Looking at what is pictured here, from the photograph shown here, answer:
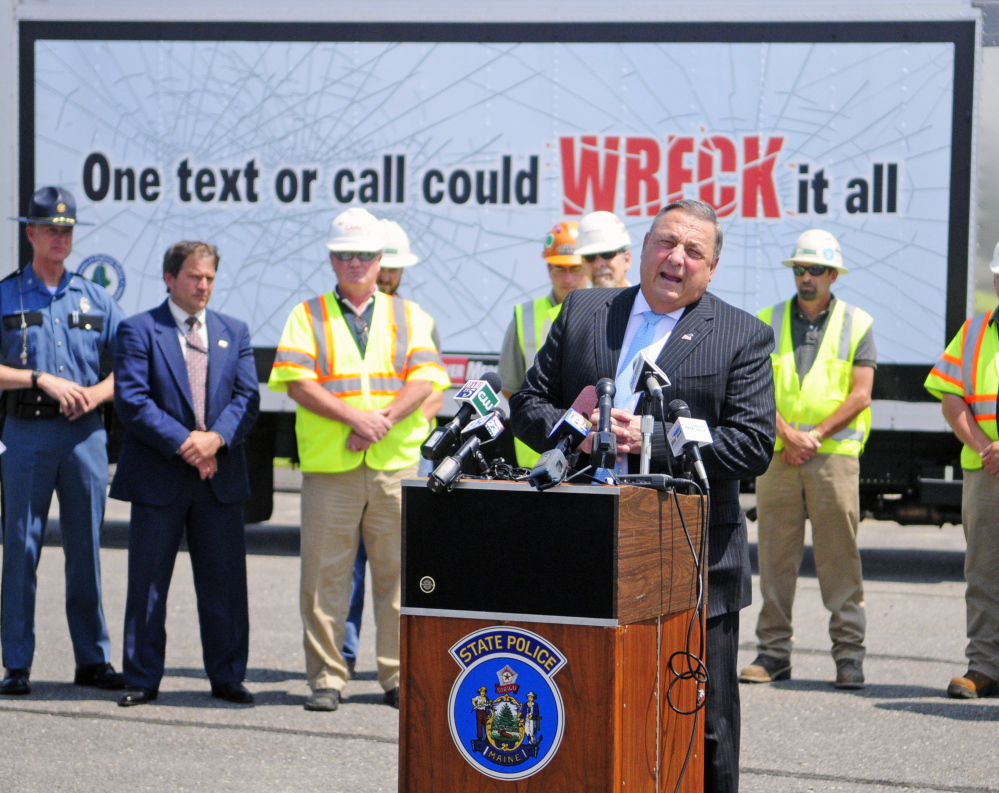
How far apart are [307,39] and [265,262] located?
1670 mm

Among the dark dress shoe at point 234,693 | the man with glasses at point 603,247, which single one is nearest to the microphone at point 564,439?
the man with glasses at point 603,247

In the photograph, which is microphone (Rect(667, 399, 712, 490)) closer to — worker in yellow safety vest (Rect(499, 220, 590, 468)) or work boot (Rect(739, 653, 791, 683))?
worker in yellow safety vest (Rect(499, 220, 590, 468))

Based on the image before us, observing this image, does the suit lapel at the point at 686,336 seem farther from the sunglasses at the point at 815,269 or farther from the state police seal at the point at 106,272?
the state police seal at the point at 106,272

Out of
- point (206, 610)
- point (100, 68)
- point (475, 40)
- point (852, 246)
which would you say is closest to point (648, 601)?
point (206, 610)

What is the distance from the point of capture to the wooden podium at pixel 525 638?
3.04 meters

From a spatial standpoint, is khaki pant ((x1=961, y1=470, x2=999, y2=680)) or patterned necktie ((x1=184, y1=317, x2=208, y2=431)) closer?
patterned necktie ((x1=184, y1=317, x2=208, y2=431))

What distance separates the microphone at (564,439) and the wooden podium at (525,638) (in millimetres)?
44

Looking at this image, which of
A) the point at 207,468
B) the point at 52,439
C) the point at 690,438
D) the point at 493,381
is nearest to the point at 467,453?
the point at 493,381

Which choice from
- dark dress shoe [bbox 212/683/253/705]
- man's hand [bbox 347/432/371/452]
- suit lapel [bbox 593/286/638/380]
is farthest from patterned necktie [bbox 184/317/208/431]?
suit lapel [bbox 593/286/638/380]

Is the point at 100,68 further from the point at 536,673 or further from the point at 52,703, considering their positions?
the point at 536,673

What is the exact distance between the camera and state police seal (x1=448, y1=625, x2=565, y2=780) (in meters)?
3.06

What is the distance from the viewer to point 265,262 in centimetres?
1032

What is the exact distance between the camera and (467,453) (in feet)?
10.5

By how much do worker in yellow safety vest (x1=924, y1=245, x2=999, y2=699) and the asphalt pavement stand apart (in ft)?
0.62
